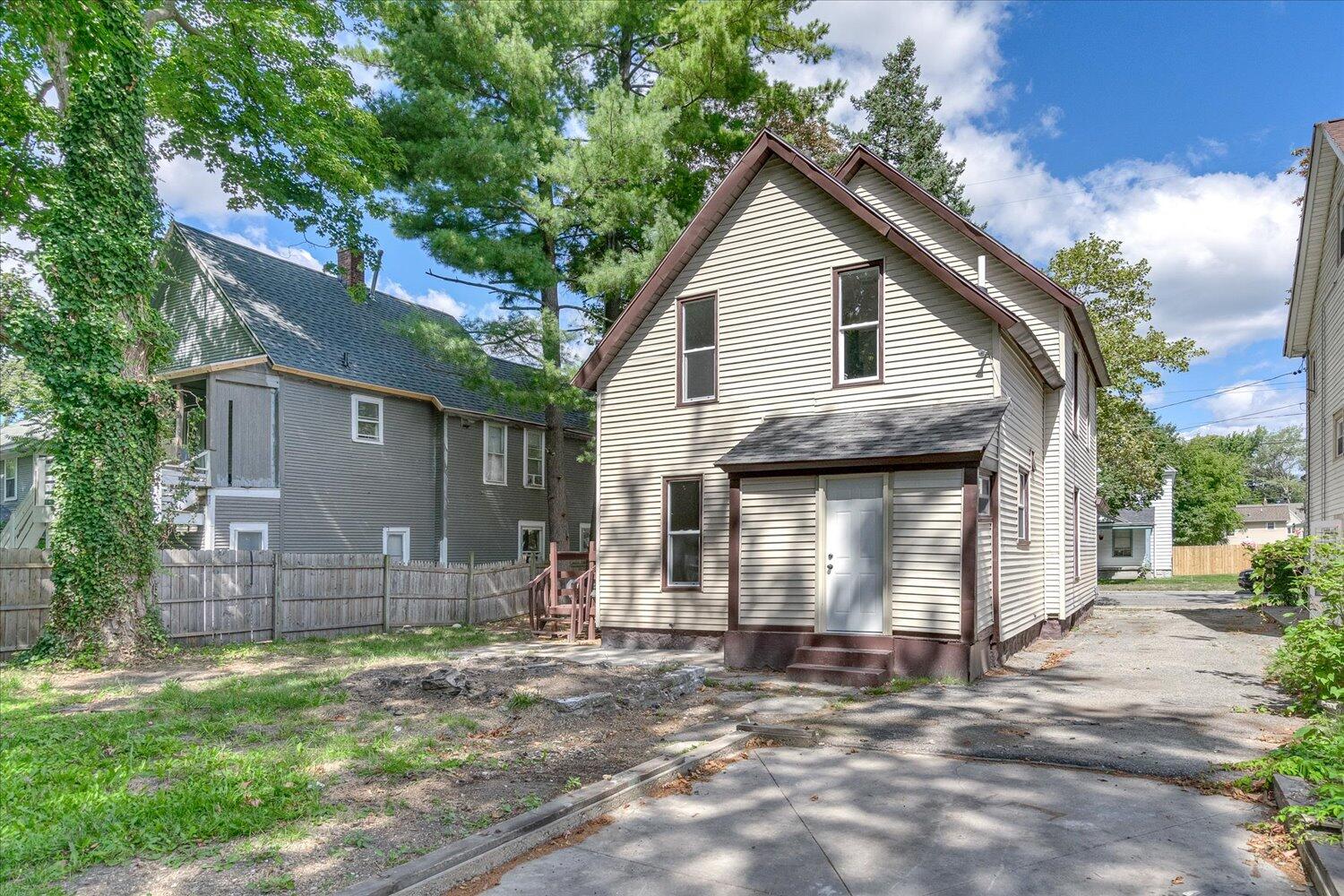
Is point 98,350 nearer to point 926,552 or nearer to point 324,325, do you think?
point 324,325

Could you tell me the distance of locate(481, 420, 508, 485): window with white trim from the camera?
25.7m

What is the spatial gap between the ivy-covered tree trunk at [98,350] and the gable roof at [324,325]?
7180 millimetres

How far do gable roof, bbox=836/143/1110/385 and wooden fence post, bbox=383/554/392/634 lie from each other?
12.0 metres

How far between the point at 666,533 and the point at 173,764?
331 inches

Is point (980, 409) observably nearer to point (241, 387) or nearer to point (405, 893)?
point (405, 893)

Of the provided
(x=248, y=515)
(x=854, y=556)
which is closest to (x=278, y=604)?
(x=248, y=515)

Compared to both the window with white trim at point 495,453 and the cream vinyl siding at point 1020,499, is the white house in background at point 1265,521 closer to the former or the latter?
the cream vinyl siding at point 1020,499

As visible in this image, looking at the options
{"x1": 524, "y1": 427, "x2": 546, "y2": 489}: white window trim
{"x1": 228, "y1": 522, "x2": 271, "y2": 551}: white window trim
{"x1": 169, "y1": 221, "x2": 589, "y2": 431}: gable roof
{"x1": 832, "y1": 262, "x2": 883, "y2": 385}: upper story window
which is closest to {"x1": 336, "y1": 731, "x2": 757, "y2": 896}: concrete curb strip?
{"x1": 832, "y1": 262, "x2": 883, "y2": 385}: upper story window

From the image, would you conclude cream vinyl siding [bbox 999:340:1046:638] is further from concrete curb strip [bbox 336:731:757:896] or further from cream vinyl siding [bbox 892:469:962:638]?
concrete curb strip [bbox 336:731:757:896]

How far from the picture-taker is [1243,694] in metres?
9.18

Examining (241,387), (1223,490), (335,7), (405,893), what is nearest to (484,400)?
(241,387)

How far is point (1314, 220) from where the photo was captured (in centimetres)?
1453

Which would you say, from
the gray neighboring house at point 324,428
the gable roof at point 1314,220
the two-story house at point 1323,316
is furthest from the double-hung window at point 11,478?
the gable roof at point 1314,220

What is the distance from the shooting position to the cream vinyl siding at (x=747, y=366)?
463 inches
